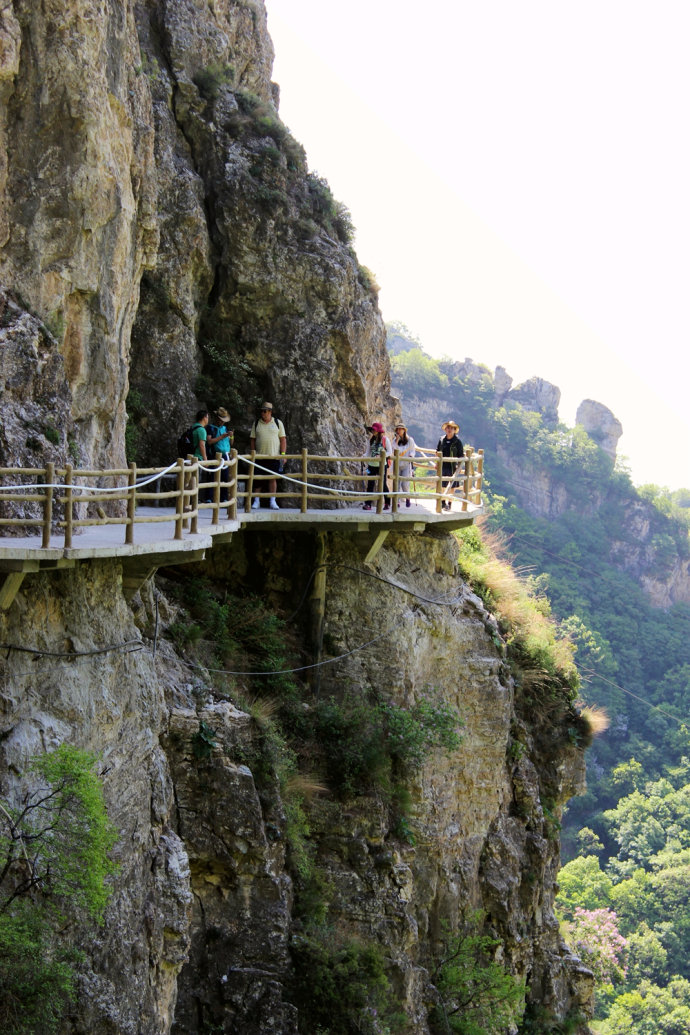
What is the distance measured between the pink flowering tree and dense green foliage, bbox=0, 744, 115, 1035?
17313mm

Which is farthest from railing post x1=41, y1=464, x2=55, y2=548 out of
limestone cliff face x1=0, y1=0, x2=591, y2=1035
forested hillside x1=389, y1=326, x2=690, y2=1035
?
forested hillside x1=389, y1=326, x2=690, y2=1035

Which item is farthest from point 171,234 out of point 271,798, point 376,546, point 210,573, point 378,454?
point 271,798

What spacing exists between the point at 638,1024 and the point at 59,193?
1677 inches

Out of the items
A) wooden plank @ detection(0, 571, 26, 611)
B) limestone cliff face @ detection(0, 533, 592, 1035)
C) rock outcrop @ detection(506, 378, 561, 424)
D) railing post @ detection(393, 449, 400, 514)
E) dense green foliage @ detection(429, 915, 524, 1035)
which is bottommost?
dense green foliage @ detection(429, 915, 524, 1035)

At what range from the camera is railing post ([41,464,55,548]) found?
10.4 m

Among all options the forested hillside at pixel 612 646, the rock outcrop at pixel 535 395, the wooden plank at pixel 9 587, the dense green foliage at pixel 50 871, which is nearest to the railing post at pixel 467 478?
the forested hillside at pixel 612 646

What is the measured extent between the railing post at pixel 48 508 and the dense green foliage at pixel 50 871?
1949mm

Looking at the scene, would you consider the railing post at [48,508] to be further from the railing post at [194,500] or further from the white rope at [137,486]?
the railing post at [194,500]

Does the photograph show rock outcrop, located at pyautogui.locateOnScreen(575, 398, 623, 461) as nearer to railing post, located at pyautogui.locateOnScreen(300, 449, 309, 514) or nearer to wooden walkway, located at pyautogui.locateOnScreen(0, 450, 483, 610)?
wooden walkway, located at pyautogui.locateOnScreen(0, 450, 483, 610)

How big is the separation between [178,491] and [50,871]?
430 centimetres

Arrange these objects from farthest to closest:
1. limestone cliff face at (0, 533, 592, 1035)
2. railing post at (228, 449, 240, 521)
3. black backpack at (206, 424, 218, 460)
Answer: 1. black backpack at (206, 424, 218, 460)
2. railing post at (228, 449, 240, 521)
3. limestone cliff face at (0, 533, 592, 1035)

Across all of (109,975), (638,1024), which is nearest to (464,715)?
(109,975)

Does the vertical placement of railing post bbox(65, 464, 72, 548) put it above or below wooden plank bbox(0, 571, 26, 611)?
above

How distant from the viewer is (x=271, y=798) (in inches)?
583
